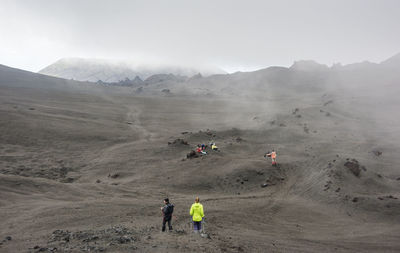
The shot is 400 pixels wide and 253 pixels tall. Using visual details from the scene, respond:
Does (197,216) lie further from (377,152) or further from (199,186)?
(377,152)

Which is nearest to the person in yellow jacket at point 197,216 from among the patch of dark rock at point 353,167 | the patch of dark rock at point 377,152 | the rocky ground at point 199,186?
the rocky ground at point 199,186

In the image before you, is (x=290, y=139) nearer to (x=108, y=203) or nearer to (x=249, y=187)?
(x=249, y=187)

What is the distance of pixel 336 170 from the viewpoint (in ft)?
70.3

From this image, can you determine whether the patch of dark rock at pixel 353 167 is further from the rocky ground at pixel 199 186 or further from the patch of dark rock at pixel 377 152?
the patch of dark rock at pixel 377 152

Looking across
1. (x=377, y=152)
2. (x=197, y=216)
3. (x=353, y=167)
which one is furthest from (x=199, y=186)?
(x=377, y=152)

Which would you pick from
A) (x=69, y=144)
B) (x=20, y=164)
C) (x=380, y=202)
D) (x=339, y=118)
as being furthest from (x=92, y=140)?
→ (x=339, y=118)

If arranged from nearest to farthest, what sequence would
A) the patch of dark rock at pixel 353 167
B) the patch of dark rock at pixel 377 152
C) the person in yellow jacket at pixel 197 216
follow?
the person in yellow jacket at pixel 197 216, the patch of dark rock at pixel 353 167, the patch of dark rock at pixel 377 152

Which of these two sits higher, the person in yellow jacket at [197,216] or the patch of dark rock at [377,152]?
the person in yellow jacket at [197,216]

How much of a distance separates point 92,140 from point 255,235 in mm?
28598

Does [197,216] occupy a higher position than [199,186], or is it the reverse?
[197,216]

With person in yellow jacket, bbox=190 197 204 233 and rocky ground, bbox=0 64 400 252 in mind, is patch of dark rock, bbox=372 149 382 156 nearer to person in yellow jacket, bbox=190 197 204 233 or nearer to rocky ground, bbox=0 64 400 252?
rocky ground, bbox=0 64 400 252

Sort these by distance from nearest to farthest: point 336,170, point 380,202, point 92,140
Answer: point 380,202 → point 336,170 → point 92,140

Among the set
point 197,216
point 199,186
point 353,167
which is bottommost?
point 199,186

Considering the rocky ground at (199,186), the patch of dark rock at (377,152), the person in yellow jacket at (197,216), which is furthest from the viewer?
the patch of dark rock at (377,152)
